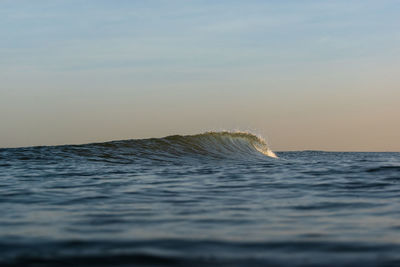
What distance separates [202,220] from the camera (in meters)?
4.67

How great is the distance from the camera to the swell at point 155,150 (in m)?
16.4

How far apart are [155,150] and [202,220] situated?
14239 mm

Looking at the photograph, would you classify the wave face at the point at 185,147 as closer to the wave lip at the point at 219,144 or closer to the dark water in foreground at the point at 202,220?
the wave lip at the point at 219,144

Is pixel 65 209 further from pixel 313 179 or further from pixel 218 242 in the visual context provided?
pixel 313 179

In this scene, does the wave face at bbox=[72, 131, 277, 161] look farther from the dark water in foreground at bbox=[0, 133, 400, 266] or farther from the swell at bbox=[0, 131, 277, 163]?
the dark water in foreground at bbox=[0, 133, 400, 266]

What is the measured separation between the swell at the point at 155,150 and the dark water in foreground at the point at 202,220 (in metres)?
6.89

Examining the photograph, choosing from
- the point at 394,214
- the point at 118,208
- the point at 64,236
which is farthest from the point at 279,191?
the point at 64,236

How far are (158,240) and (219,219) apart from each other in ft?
3.62

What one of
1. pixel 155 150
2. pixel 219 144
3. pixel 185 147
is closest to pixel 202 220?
pixel 155 150

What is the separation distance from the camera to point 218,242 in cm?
367

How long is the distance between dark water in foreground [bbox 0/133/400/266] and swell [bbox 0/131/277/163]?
6889mm

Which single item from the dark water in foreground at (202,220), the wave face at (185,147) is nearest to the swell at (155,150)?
the wave face at (185,147)

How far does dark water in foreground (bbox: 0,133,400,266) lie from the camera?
10.8 ft

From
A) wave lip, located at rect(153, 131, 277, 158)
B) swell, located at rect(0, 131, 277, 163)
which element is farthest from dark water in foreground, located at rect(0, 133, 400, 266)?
wave lip, located at rect(153, 131, 277, 158)
